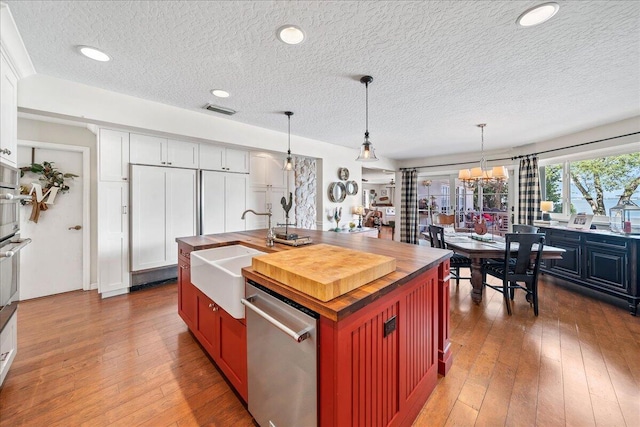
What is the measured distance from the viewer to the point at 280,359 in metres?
1.20

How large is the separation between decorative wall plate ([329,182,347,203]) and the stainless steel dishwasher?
12.5 ft

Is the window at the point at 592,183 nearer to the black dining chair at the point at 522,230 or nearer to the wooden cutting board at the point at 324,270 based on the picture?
the black dining chair at the point at 522,230

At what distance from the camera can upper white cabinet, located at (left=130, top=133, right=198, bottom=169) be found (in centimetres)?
336

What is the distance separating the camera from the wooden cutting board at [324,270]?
3.37ft

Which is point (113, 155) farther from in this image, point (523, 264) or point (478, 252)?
point (523, 264)

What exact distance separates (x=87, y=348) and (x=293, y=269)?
235 centimetres

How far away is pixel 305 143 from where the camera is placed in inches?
180

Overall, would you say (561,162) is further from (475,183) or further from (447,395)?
(447,395)

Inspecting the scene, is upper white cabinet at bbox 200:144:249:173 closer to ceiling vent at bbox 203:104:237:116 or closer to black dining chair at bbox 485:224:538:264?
ceiling vent at bbox 203:104:237:116

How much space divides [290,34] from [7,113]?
6.81 feet

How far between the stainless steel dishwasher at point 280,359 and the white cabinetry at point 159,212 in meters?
2.83

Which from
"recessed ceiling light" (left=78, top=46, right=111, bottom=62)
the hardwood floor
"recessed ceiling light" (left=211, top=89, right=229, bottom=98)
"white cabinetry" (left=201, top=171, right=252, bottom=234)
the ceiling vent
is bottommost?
the hardwood floor

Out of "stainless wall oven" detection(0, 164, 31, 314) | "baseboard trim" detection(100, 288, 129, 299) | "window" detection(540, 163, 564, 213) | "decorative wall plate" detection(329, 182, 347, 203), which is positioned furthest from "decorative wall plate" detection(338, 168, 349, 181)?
"stainless wall oven" detection(0, 164, 31, 314)

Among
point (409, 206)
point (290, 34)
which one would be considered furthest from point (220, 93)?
point (409, 206)
